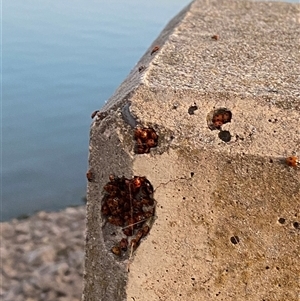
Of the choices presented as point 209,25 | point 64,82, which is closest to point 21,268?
point 209,25

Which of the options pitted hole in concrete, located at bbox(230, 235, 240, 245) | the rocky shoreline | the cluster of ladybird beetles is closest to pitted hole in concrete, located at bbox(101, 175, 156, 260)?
the cluster of ladybird beetles

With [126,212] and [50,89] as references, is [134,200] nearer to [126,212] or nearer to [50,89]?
[126,212]

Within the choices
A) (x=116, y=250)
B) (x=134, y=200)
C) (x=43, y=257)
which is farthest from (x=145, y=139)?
(x=43, y=257)

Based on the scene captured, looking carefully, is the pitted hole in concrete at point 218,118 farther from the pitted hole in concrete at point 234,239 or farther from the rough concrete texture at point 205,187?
the pitted hole in concrete at point 234,239

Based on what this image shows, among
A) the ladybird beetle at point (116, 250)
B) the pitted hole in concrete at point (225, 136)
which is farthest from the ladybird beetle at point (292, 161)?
the ladybird beetle at point (116, 250)

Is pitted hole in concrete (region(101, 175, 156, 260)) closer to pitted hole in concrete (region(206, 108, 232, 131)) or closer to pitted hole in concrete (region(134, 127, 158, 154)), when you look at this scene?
pitted hole in concrete (region(134, 127, 158, 154))
